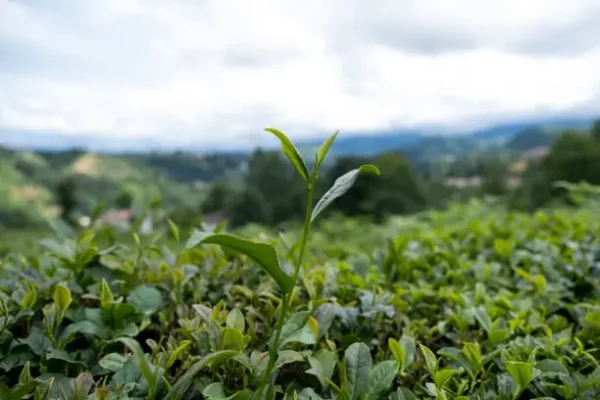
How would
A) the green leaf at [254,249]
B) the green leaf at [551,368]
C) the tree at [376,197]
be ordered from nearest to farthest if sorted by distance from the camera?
the green leaf at [254,249] < the green leaf at [551,368] < the tree at [376,197]

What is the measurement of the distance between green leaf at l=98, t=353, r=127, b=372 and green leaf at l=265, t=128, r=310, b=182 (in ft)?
1.52

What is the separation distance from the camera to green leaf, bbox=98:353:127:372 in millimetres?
848

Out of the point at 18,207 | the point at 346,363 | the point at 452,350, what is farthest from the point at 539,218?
the point at 18,207

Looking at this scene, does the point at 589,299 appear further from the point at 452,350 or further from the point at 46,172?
the point at 46,172

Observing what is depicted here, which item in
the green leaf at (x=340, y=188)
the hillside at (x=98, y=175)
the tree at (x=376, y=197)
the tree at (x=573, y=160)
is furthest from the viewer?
the hillside at (x=98, y=175)

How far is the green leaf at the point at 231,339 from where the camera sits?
841 millimetres

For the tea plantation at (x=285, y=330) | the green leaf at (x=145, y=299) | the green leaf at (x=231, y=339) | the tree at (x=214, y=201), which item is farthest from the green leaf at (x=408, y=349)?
the tree at (x=214, y=201)

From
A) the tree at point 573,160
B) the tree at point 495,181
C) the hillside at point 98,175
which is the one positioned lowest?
the hillside at point 98,175

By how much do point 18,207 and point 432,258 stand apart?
4823cm

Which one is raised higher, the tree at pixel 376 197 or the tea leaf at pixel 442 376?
the tea leaf at pixel 442 376

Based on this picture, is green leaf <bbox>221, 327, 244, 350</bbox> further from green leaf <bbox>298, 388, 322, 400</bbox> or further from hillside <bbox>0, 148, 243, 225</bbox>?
hillside <bbox>0, 148, 243, 225</bbox>

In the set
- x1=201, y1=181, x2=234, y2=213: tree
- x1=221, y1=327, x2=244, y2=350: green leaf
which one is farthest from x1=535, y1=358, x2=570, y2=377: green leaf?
x1=201, y1=181, x2=234, y2=213: tree

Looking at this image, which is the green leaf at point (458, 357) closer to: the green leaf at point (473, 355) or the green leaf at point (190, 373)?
the green leaf at point (473, 355)

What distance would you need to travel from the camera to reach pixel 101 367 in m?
0.92
